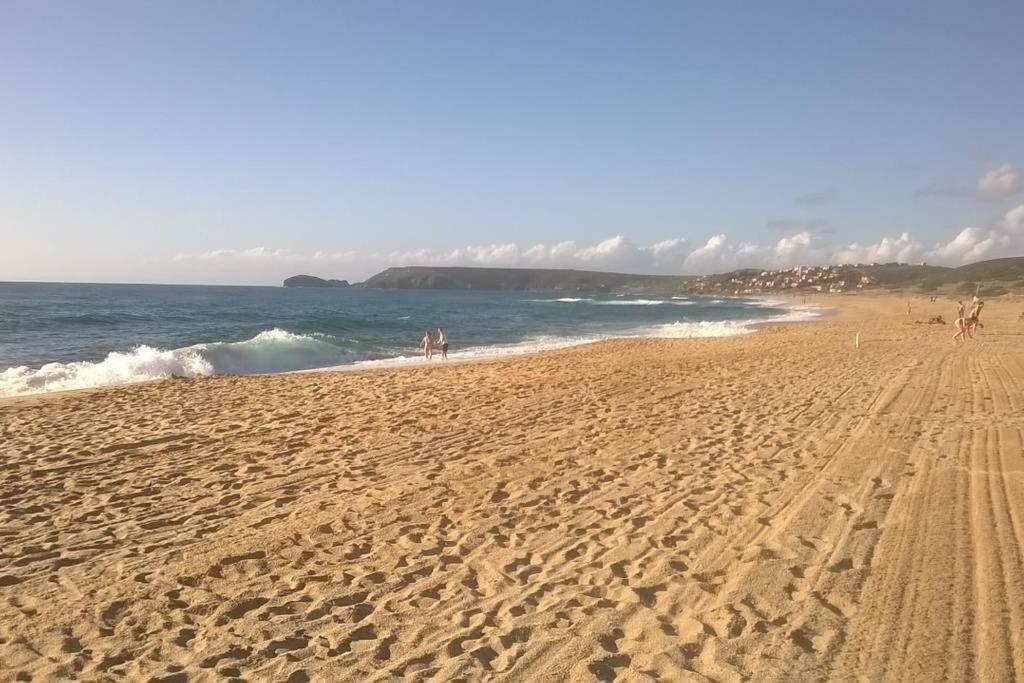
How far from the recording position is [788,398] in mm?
10805

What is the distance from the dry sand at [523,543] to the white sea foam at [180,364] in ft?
22.8

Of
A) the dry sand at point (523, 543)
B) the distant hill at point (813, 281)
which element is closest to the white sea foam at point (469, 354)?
the dry sand at point (523, 543)

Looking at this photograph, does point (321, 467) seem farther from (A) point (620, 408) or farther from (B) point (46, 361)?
(B) point (46, 361)

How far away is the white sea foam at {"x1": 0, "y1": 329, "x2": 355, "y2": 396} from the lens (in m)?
16.0

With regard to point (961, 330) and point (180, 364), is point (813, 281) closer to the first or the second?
point (961, 330)

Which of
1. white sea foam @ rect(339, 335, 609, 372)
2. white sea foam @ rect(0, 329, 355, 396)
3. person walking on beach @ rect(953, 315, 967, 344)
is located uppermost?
person walking on beach @ rect(953, 315, 967, 344)

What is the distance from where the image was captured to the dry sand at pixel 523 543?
3508 mm

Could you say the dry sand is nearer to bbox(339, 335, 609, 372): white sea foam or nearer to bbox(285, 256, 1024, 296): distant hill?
bbox(339, 335, 609, 372): white sea foam

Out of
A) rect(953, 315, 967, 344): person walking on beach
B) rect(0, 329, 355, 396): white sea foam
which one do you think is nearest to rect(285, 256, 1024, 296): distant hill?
rect(953, 315, 967, 344): person walking on beach

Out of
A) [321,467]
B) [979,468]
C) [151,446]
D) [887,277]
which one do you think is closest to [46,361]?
[151,446]

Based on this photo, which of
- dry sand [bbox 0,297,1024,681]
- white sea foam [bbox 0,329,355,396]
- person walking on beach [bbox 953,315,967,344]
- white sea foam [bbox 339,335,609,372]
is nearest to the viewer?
dry sand [bbox 0,297,1024,681]

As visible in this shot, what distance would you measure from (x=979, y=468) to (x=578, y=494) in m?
4.20

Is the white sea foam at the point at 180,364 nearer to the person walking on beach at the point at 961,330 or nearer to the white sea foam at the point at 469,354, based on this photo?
the white sea foam at the point at 469,354

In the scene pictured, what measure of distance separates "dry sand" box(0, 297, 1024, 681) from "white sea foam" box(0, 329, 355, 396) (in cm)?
694
